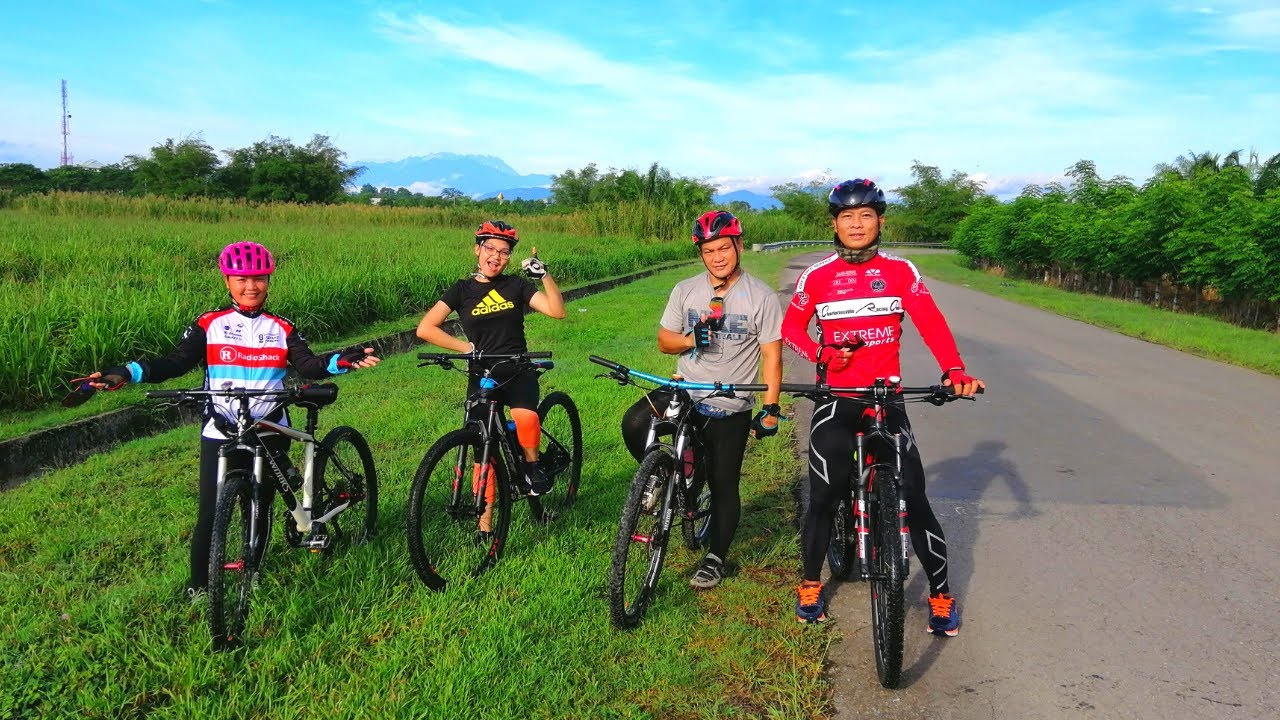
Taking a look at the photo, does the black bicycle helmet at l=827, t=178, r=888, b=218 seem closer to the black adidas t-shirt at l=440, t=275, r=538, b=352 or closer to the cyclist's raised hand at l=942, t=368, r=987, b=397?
the cyclist's raised hand at l=942, t=368, r=987, b=397

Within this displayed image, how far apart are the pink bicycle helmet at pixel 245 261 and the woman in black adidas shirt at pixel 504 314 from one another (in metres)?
0.94

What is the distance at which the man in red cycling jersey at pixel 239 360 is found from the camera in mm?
3629

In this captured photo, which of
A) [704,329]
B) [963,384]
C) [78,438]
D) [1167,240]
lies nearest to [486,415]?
[704,329]

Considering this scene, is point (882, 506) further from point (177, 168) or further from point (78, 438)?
point (177, 168)

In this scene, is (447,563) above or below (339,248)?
below

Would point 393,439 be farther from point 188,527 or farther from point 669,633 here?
point 669,633

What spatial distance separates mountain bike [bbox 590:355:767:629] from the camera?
357 centimetres

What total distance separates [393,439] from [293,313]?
5.30 m

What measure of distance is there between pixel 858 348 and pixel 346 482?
2751mm

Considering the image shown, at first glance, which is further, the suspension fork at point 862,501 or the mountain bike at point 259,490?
the suspension fork at point 862,501

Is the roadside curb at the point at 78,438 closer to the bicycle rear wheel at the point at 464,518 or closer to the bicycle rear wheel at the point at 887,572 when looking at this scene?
the bicycle rear wheel at the point at 464,518

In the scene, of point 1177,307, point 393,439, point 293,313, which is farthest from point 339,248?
point 1177,307

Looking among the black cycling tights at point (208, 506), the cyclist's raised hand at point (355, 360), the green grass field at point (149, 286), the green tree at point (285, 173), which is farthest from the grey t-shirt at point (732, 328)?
the green tree at point (285, 173)

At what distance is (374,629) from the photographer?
140 inches
